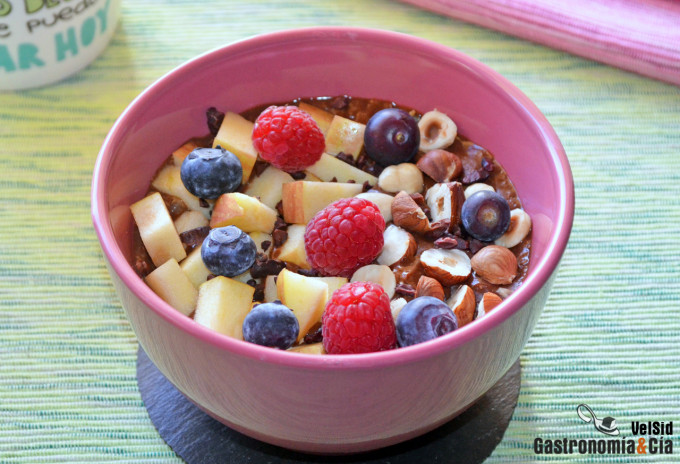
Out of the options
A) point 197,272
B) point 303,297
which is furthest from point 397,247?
point 197,272

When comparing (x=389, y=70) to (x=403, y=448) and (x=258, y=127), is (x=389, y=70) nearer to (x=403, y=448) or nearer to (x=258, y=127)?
(x=258, y=127)

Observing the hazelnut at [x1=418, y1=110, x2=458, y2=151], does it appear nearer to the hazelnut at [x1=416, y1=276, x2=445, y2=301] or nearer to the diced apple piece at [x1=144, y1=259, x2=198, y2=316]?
the hazelnut at [x1=416, y1=276, x2=445, y2=301]

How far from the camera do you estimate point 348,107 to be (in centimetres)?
134

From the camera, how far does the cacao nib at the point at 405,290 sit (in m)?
1.08

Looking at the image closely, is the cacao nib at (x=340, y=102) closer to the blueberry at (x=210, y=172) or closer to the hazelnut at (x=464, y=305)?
the blueberry at (x=210, y=172)

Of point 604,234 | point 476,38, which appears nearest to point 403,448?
point 604,234

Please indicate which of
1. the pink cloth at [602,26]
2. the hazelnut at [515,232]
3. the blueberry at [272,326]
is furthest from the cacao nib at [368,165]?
the pink cloth at [602,26]

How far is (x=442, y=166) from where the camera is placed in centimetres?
122

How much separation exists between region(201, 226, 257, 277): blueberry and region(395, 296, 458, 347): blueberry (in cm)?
22

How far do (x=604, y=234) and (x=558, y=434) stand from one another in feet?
1.42

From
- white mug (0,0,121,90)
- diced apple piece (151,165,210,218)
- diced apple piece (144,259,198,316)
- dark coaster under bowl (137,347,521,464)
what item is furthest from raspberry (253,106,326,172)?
white mug (0,0,121,90)

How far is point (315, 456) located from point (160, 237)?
0.37 m

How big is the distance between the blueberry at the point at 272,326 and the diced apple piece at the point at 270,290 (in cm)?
7

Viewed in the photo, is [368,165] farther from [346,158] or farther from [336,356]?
[336,356]
